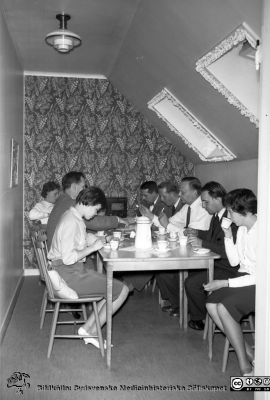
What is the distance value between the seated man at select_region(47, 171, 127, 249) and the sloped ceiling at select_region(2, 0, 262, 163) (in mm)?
1367

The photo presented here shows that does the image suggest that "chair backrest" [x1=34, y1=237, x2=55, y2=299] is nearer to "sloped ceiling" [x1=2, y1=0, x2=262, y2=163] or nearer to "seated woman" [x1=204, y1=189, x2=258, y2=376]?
"seated woman" [x1=204, y1=189, x2=258, y2=376]

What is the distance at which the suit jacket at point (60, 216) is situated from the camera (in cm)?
426

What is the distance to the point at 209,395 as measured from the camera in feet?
9.28

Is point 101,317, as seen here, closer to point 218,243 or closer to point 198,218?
point 218,243

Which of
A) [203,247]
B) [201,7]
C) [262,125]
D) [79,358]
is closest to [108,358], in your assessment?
[79,358]

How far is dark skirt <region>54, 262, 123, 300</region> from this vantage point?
11.2 ft

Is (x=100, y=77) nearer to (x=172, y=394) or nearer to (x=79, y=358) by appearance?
(x=79, y=358)

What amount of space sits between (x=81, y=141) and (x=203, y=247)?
123 inches

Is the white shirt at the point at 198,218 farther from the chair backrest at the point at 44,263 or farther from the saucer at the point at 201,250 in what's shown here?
the chair backrest at the point at 44,263

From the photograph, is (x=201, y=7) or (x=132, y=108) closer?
(x=201, y=7)

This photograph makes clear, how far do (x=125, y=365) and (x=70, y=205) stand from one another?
1580 mm

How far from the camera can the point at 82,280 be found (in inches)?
135

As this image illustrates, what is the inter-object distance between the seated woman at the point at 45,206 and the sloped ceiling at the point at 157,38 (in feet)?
5.11

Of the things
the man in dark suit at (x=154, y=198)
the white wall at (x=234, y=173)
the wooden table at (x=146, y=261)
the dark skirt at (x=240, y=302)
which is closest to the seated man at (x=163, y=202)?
the man in dark suit at (x=154, y=198)
